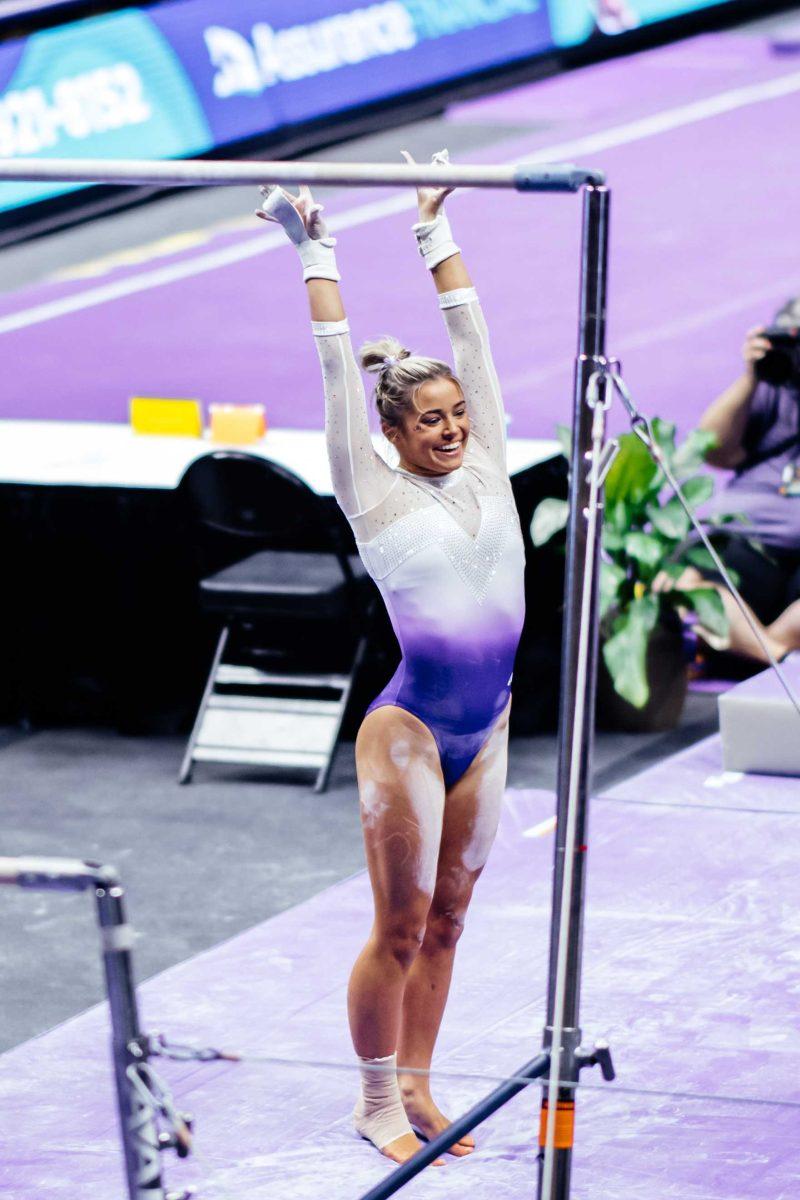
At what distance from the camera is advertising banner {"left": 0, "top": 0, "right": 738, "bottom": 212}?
8336 mm

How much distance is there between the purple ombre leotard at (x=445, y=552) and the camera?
3303 millimetres

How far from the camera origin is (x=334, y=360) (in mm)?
3250

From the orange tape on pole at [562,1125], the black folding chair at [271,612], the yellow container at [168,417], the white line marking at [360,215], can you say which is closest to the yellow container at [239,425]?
the yellow container at [168,417]

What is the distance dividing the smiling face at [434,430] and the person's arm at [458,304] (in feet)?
0.21

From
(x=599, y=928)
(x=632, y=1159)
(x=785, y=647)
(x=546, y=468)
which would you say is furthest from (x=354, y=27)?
(x=632, y=1159)

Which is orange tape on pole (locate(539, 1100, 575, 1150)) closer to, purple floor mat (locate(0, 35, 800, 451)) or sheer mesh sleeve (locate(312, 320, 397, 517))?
sheer mesh sleeve (locate(312, 320, 397, 517))

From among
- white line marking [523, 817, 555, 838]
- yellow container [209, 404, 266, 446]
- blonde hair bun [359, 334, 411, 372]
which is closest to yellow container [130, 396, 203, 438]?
yellow container [209, 404, 266, 446]

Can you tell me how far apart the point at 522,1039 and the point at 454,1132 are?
756 mm

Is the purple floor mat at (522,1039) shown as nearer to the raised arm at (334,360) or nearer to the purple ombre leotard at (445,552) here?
the purple ombre leotard at (445,552)

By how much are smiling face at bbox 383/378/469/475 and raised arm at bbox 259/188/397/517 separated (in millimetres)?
76

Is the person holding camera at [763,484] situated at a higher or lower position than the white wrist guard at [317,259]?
lower

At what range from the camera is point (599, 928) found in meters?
4.56

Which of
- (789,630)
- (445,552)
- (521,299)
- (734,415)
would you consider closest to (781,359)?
(734,415)

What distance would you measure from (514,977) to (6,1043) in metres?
1.09
